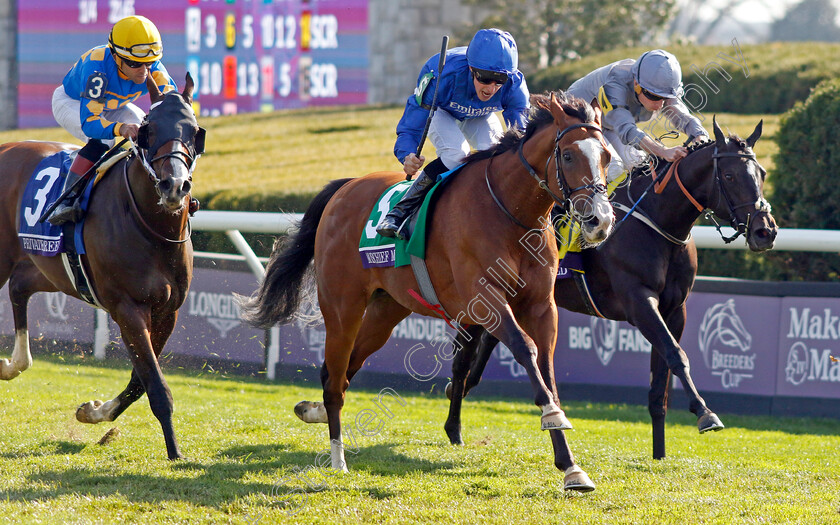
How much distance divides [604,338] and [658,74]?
2.48 metres

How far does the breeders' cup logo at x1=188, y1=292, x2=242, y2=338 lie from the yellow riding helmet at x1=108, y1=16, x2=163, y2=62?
9.70 feet

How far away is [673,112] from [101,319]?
15.4ft

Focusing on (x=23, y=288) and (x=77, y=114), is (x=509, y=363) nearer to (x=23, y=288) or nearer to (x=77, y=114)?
(x=23, y=288)

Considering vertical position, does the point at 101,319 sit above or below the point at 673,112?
below

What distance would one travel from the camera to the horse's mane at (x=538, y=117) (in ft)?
12.1

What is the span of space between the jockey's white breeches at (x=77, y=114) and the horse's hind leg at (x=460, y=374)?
2.07 meters

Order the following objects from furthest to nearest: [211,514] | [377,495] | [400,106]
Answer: [400,106]
[377,495]
[211,514]

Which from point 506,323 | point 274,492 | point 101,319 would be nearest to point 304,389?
point 101,319

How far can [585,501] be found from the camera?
371 cm

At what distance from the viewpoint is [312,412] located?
4.81m

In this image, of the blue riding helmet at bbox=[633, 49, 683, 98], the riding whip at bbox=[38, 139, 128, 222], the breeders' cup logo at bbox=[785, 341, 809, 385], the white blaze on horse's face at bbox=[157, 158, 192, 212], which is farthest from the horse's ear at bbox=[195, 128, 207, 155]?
the breeders' cup logo at bbox=[785, 341, 809, 385]

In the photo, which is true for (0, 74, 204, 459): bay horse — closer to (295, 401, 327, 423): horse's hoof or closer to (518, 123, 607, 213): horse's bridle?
(295, 401, 327, 423): horse's hoof

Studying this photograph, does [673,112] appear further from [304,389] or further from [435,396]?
[304,389]

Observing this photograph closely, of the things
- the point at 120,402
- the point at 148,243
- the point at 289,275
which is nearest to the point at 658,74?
the point at 289,275
